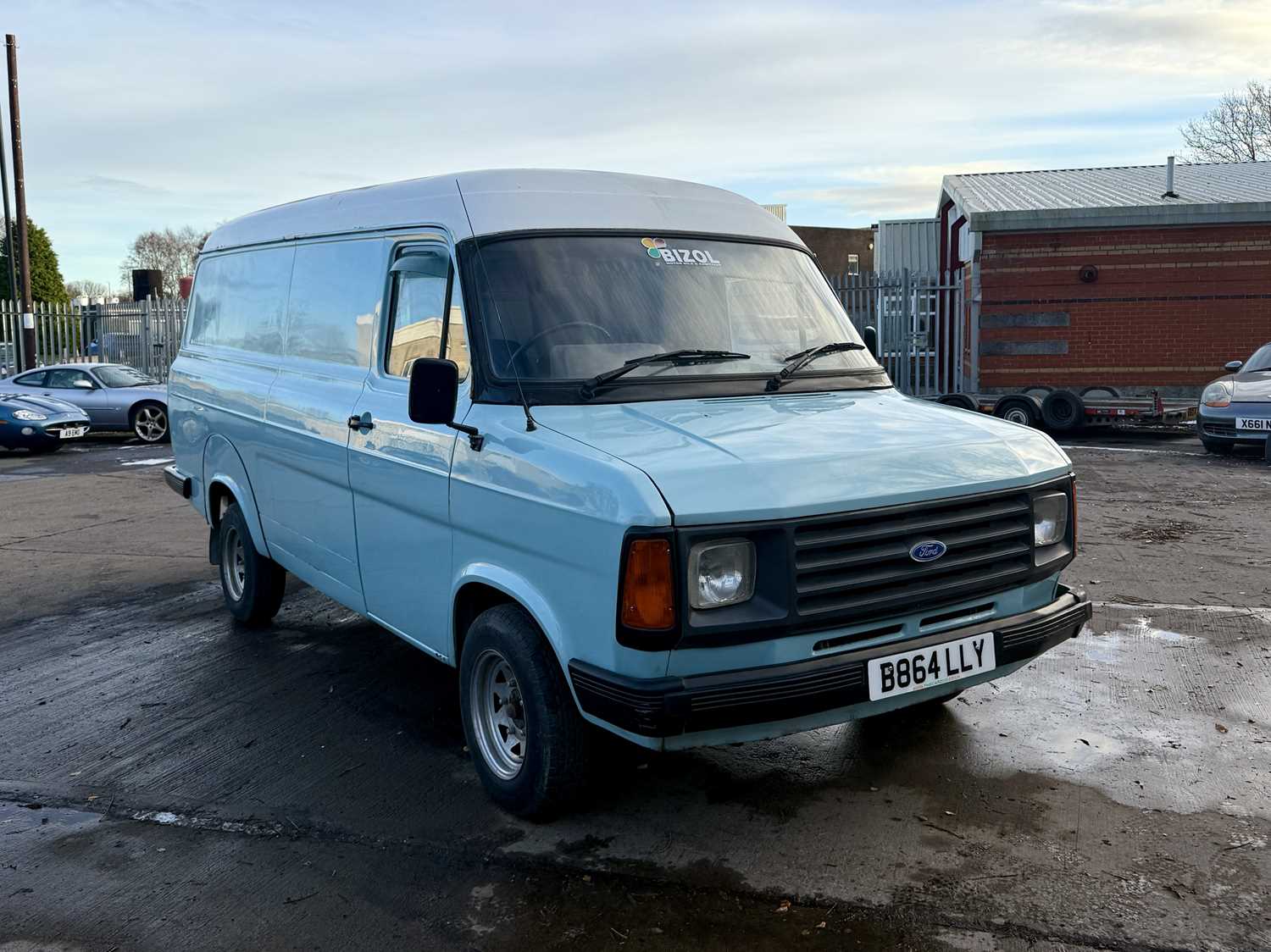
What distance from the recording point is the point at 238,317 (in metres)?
6.55

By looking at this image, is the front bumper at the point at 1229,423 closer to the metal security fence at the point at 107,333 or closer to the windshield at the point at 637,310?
the windshield at the point at 637,310

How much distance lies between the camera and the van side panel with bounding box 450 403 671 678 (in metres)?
3.32

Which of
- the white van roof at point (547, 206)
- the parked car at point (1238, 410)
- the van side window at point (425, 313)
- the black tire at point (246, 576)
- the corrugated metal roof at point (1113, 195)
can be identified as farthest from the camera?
the corrugated metal roof at point (1113, 195)

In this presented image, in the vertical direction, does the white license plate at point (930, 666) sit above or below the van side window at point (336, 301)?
below

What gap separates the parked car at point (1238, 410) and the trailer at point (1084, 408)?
1401mm

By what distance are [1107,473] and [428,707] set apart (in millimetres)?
9819

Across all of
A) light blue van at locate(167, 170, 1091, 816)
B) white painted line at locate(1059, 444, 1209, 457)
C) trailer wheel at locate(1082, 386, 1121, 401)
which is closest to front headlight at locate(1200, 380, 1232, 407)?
white painted line at locate(1059, 444, 1209, 457)

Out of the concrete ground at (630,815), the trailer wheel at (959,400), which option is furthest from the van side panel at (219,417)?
the trailer wheel at (959,400)

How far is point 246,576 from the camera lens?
6535 millimetres

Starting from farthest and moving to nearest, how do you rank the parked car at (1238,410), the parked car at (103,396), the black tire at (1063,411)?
the parked car at (103,396) → the black tire at (1063,411) → the parked car at (1238,410)

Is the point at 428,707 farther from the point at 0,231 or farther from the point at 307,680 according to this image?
the point at 0,231

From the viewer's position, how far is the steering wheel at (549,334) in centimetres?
409

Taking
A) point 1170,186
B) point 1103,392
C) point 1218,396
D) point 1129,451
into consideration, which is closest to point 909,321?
point 1103,392

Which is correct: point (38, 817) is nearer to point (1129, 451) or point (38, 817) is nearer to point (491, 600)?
point (491, 600)
